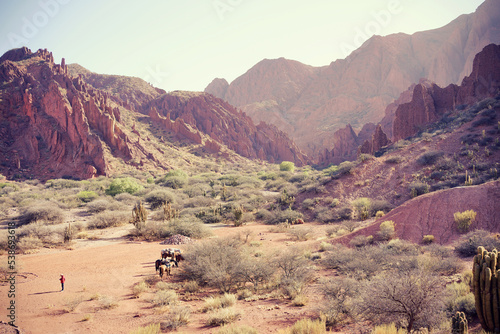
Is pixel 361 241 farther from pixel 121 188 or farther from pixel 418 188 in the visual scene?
pixel 121 188

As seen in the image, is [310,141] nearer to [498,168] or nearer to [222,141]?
[222,141]

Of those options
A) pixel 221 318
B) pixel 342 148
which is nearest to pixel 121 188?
pixel 221 318

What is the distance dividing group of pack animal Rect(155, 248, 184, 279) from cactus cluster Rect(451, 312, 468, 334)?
8.51 meters

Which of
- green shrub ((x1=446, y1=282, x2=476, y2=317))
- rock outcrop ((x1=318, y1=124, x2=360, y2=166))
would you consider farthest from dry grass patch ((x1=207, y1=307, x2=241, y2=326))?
rock outcrop ((x1=318, y1=124, x2=360, y2=166))

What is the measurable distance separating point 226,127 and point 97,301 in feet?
259

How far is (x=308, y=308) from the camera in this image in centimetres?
686

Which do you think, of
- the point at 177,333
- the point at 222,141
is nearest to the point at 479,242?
the point at 177,333

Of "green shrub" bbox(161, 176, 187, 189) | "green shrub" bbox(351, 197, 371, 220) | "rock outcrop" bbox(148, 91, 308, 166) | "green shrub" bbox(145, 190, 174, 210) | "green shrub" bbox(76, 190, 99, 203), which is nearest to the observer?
"green shrub" bbox(351, 197, 371, 220)

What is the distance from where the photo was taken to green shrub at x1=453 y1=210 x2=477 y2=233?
11.0 m

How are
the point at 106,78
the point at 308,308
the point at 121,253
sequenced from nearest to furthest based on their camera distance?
1. the point at 308,308
2. the point at 121,253
3. the point at 106,78

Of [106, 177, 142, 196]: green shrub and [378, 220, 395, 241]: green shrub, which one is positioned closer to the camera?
[378, 220, 395, 241]: green shrub

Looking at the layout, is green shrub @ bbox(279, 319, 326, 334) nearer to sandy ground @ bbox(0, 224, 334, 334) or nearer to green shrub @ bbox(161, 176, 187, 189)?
sandy ground @ bbox(0, 224, 334, 334)

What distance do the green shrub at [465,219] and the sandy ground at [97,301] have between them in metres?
6.07

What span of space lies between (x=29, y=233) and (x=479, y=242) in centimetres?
2137
